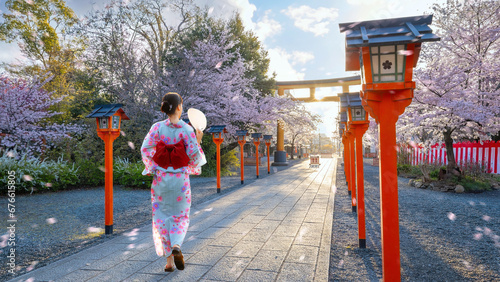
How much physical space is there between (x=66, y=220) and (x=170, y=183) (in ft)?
12.3

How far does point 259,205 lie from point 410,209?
3267 millimetres

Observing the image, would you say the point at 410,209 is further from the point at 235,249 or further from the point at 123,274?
the point at 123,274

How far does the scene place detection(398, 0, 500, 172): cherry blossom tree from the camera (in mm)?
8062

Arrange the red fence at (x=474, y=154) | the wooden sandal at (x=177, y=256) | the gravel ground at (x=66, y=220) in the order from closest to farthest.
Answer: the wooden sandal at (x=177, y=256)
the gravel ground at (x=66, y=220)
the red fence at (x=474, y=154)

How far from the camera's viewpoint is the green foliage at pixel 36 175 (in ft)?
25.6

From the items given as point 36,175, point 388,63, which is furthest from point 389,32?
point 36,175

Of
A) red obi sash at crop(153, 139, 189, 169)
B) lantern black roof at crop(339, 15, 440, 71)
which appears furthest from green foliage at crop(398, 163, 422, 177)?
red obi sash at crop(153, 139, 189, 169)

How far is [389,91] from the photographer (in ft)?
7.33

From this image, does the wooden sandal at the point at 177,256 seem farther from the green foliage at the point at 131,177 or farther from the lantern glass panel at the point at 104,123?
the green foliage at the point at 131,177

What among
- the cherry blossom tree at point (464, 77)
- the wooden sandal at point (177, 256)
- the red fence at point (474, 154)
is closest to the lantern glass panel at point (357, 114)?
the wooden sandal at point (177, 256)

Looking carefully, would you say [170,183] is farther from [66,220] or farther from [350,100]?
[66,220]

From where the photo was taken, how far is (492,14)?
8469 mm

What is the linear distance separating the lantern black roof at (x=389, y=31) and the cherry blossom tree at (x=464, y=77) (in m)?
6.74

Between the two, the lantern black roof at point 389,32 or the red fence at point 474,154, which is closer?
the lantern black roof at point 389,32
